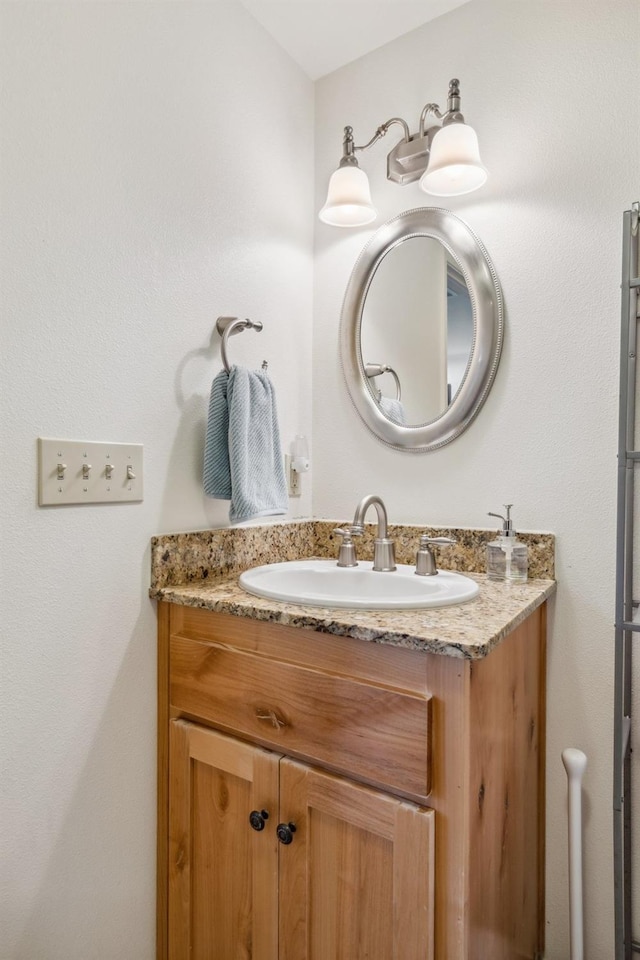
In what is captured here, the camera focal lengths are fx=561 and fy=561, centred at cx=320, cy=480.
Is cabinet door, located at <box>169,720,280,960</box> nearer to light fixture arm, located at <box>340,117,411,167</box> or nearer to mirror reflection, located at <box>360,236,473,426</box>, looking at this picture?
mirror reflection, located at <box>360,236,473,426</box>

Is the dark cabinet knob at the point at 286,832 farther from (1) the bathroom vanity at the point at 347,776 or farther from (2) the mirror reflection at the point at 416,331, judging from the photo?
(2) the mirror reflection at the point at 416,331

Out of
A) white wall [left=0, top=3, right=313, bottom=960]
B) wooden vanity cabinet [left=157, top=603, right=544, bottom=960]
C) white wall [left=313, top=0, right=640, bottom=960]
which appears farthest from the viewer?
white wall [left=313, top=0, right=640, bottom=960]

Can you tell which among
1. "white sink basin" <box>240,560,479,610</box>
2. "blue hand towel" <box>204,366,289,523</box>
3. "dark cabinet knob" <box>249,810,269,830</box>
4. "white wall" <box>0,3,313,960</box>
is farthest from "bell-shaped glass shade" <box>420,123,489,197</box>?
"dark cabinet knob" <box>249,810,269,830</box>

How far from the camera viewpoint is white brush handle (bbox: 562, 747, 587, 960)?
1.12m

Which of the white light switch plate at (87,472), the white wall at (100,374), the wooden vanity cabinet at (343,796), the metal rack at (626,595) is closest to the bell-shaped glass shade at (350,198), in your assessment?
the white wall at (100,374)

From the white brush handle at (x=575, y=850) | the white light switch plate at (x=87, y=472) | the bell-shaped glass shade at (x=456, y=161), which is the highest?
the bell-shaped glass shade at (x=456, y=161)

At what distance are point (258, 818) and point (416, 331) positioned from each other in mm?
1145

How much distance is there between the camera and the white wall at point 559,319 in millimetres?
1183

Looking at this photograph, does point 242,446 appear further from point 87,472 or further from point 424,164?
point 424,164

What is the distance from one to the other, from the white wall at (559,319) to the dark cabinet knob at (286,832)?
0.63 metres

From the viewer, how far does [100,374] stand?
106 cm

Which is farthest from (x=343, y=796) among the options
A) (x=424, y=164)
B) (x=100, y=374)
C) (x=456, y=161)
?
(x=424, y=164)

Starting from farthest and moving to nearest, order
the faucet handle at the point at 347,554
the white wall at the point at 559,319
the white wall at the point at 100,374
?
the faucet handle at the point at 347,554 → the white wall at the point at 559,319 → the white wall at the point at 100,374

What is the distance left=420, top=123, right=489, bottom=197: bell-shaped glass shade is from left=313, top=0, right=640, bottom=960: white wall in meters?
0.09
